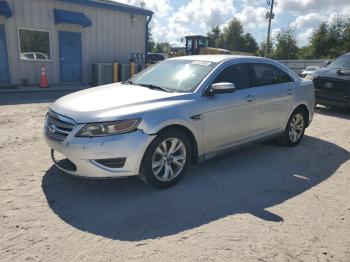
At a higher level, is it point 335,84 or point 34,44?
point 34,44

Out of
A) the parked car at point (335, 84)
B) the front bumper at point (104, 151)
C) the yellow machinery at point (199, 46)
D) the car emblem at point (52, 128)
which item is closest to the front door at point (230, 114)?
the front bumper at point (104, 151)

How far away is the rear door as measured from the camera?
5383 millimetres

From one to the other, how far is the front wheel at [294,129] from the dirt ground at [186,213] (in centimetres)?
72

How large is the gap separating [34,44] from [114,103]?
1097 cm

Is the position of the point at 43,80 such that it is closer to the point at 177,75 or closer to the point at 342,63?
the point at 177,75

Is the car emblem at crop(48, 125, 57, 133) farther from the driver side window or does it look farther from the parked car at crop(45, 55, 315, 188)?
the driver side window

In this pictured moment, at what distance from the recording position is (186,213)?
12.0 feet

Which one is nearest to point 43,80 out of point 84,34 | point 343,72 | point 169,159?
point 84,34

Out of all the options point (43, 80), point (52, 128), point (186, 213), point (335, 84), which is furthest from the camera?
point (43, 80)

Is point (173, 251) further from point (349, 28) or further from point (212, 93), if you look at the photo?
point (349, 28)

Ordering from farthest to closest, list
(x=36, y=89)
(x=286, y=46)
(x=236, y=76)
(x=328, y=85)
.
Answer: (x=286, y=46) < (x=36, y=89) < (x=328, y=85) < (x=236, y=76)

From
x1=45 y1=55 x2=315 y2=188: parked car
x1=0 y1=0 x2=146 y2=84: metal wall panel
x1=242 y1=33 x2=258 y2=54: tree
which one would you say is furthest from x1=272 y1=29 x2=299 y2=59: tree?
x1=45 y1=55 x2=315 y2=188: parked car

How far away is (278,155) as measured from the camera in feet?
19.1

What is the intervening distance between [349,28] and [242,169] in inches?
1728
